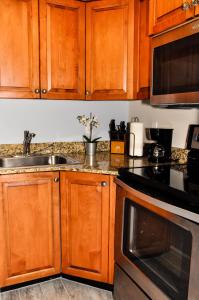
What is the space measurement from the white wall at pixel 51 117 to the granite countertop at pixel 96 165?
0.31 m

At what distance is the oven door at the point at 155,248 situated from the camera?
1.20 m

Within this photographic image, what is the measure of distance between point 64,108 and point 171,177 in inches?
50.5

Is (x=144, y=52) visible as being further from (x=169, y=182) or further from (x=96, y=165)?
(x=169, y=182)

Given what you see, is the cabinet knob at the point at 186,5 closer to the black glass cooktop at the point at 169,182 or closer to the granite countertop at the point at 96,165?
the black glass cooktop at the point at 169,182

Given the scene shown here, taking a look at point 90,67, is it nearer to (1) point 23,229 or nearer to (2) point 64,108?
(2) point 64,108

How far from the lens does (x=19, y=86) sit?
2045mm

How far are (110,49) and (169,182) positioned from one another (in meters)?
1.18

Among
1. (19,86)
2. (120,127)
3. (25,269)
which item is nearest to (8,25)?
(19,86)

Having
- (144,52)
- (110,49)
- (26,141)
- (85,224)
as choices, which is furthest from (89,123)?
(85,224)

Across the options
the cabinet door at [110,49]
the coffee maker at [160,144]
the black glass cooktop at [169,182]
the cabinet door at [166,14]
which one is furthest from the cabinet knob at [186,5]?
the coffee maker at [160,144]

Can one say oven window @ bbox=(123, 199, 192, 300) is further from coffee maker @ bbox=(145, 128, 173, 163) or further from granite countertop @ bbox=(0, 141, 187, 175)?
coffee maker @ bbox=(145, 128, 173, 163)

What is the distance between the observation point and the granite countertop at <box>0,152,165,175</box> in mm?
1815

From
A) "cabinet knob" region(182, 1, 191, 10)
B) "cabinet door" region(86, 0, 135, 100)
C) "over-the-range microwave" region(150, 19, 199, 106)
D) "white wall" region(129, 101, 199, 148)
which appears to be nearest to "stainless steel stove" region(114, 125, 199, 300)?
"white wall" region(129, 101, 199, 148)

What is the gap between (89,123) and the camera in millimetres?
2512
